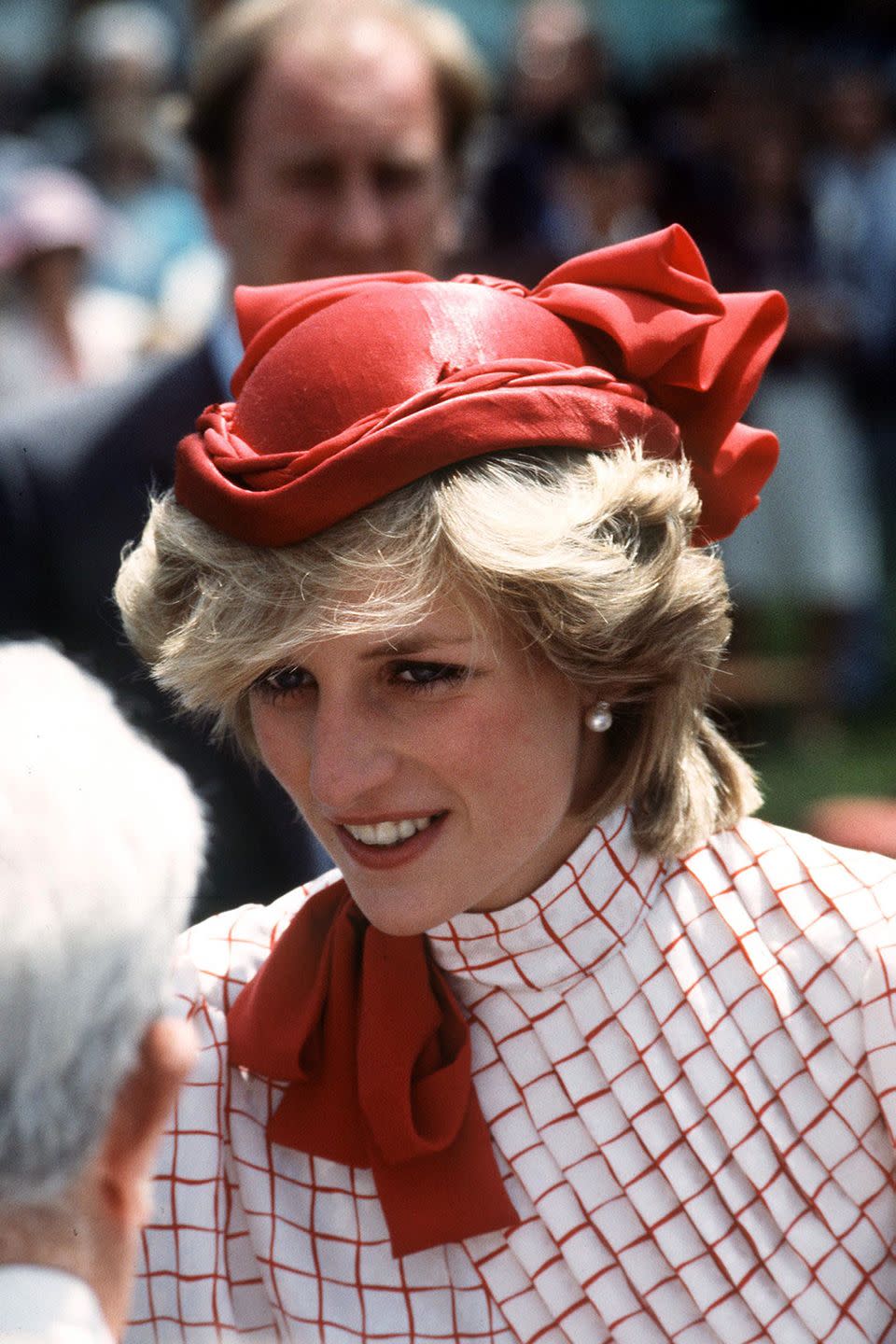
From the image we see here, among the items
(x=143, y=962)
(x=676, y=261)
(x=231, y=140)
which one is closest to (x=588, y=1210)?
(x=143, y=962)

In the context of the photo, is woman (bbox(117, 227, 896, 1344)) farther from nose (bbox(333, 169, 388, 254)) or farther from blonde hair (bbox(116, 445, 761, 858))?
nose (bbox(333, 169, 388, 254))

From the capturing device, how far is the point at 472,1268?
1971 millimetres

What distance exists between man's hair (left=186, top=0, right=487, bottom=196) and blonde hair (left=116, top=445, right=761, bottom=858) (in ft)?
5.63

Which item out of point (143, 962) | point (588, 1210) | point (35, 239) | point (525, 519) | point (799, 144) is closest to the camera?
point (143, 962)

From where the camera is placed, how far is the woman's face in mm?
1856

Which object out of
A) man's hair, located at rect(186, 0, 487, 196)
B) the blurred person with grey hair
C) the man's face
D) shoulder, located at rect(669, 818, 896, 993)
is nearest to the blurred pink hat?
man's hair, located at rect(186, 0, 487, 196)

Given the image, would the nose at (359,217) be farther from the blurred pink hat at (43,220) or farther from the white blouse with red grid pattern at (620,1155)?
the blurred pink hat at (43,220)

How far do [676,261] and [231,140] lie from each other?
1.76 meters

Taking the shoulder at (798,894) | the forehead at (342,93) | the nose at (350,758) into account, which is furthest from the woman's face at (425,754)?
the forehead at (342,93)

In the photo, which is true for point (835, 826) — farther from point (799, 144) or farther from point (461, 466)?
point (799, 144)

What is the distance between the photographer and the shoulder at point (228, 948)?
6.82ft

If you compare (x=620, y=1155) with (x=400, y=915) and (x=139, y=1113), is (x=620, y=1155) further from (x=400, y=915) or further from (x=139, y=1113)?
(x=139, y=1113)

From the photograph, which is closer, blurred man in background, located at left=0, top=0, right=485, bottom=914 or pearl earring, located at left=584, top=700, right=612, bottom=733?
pearl earring, located at left=584, top=700, right=612, bottom=733

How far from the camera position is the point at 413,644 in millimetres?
1841
